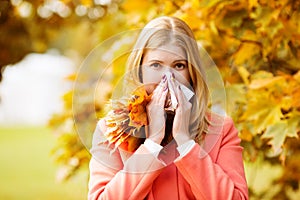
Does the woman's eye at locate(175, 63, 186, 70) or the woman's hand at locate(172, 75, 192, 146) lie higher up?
the woman's eye at locate(175, 63, 186, 70)

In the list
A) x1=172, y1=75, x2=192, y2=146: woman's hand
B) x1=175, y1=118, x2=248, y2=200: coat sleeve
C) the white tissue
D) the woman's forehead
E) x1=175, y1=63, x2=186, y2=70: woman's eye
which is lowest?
x1=175, y1=118, x2=248, y2=200: coat sleeve

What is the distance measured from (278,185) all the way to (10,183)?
5.37m

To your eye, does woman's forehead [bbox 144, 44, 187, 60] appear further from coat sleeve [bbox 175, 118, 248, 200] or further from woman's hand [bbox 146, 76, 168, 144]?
coat sleeve [bbox 175, 118, 248, 200]

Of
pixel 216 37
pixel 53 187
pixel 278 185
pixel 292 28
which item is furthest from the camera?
pixel 53 187

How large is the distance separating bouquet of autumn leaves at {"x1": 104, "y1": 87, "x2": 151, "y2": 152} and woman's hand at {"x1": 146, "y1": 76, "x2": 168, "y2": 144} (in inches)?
0.7

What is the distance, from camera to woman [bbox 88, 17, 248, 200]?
183 centimetres

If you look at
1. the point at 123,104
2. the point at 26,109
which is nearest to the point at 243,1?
the point at 123,104

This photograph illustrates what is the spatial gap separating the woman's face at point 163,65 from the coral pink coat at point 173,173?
0.61 feet

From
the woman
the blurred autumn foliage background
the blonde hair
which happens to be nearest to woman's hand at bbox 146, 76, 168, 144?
the woman

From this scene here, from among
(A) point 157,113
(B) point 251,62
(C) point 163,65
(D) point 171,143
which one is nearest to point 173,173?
(D) point 171,143

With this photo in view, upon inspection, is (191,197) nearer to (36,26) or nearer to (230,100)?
(230,100)

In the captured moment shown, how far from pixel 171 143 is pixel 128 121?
17 cm

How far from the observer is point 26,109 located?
46.5ft

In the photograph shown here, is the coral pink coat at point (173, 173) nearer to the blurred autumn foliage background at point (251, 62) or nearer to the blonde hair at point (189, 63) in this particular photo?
the blonde hair at point (189, 63)
